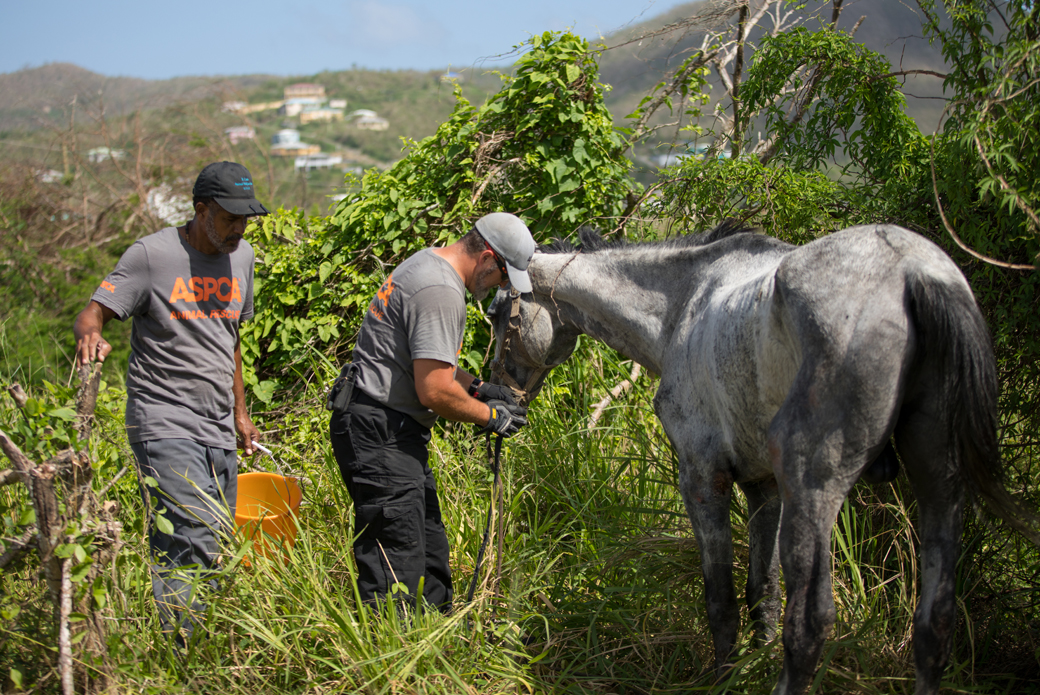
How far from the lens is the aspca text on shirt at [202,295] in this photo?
317 centimetres

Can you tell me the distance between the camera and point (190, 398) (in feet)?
10.4

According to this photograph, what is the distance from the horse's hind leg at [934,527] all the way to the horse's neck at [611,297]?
49.9 inches

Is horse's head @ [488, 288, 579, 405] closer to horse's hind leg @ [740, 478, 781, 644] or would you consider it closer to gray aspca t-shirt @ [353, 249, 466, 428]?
gray aspca t-shirt @ [353, 249, 466, 428]

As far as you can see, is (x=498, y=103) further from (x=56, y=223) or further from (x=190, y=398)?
(x=56, y=223)

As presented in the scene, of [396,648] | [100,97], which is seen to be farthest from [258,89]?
[396,648]

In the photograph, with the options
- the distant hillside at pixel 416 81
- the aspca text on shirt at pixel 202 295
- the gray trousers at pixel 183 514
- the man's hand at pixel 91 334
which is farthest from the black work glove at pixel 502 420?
the distant hillside at pixel 416 81

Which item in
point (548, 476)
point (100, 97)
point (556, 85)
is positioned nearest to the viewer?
point (548, 476)

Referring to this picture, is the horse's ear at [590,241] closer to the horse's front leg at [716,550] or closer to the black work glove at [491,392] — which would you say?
the black work glove at [491,392]

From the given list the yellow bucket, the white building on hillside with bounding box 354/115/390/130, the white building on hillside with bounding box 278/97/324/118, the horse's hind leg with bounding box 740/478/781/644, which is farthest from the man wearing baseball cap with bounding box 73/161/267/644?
the white building on hillside with bounding box 278/97/324/118

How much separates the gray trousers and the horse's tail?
273 cm

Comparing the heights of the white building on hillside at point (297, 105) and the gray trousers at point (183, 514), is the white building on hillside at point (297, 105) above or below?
above

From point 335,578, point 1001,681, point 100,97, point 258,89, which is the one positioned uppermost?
point 258,89

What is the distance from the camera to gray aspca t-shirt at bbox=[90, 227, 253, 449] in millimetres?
3076

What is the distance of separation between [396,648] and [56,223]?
13314 mm
